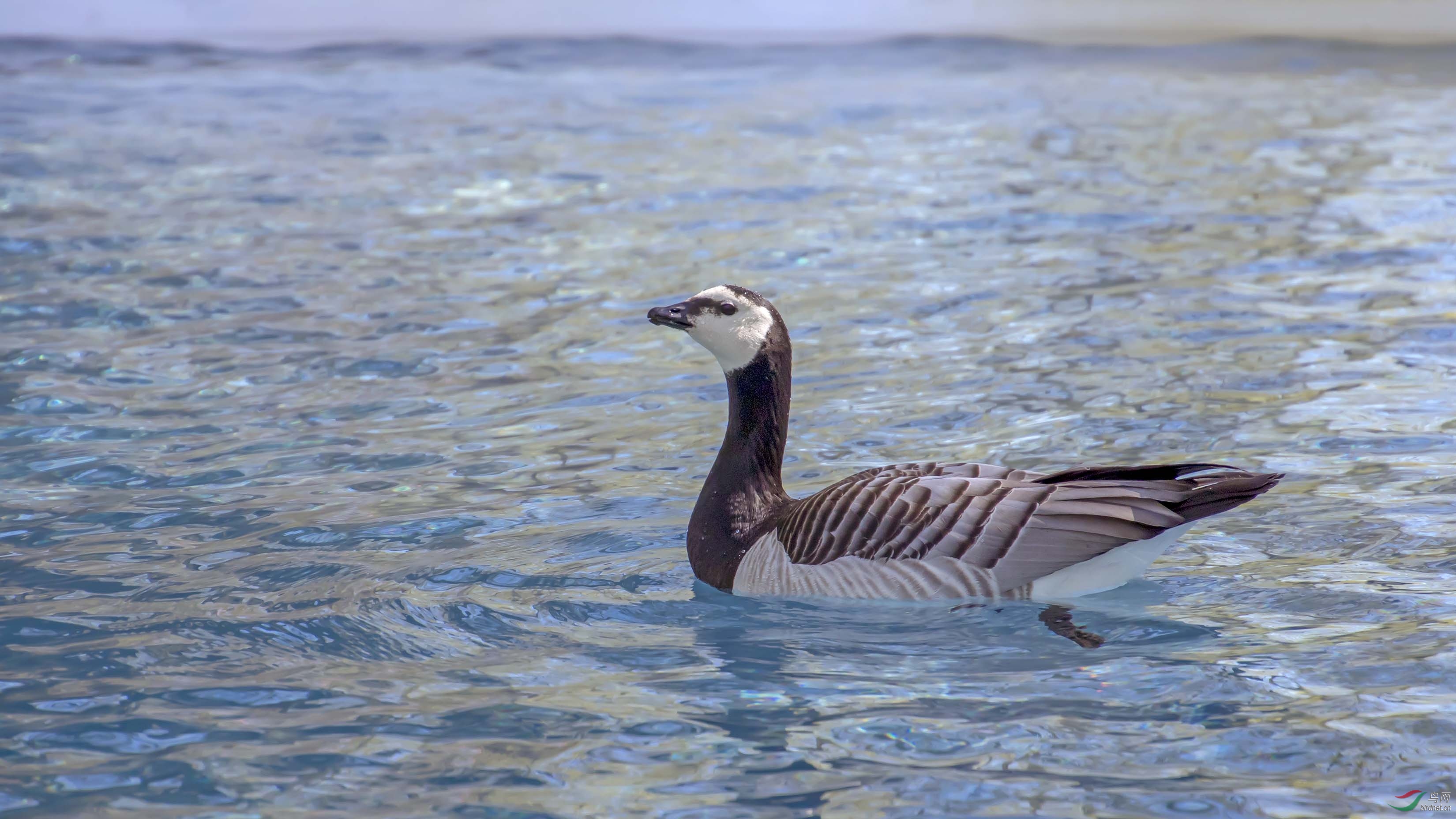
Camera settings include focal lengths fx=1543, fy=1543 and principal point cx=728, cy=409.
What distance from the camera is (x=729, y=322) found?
5.27m

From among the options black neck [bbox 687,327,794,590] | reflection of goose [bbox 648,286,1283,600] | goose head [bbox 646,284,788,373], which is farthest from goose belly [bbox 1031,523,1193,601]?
goose head [bbox 646,284,788,373]

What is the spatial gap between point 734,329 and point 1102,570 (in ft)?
4.80

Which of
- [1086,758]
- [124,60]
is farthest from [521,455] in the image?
[124,60]

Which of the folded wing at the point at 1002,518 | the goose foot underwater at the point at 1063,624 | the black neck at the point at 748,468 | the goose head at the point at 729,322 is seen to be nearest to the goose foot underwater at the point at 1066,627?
the goose foot underwater at the point at 1063,624

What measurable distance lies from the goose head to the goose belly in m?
1.26

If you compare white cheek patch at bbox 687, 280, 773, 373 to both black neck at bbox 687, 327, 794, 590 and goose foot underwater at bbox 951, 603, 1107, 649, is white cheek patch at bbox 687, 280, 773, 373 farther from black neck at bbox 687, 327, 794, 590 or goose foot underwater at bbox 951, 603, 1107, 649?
goose foot underwater at bbox 951, 603, 1107, 649

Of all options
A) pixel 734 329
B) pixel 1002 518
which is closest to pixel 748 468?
pixel 734 329

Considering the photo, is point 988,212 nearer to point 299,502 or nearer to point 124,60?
point 299,502

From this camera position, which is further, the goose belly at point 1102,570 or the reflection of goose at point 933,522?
the goose belly at point 1102,570

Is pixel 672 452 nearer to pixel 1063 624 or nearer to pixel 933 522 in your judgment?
pixel 933 522

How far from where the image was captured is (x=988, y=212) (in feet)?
39.7

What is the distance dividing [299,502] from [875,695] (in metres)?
2.86

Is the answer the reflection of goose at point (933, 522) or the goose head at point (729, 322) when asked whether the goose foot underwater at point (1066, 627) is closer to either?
the reflection of goose at point (933, 522)

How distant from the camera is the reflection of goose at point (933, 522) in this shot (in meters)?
4.70
